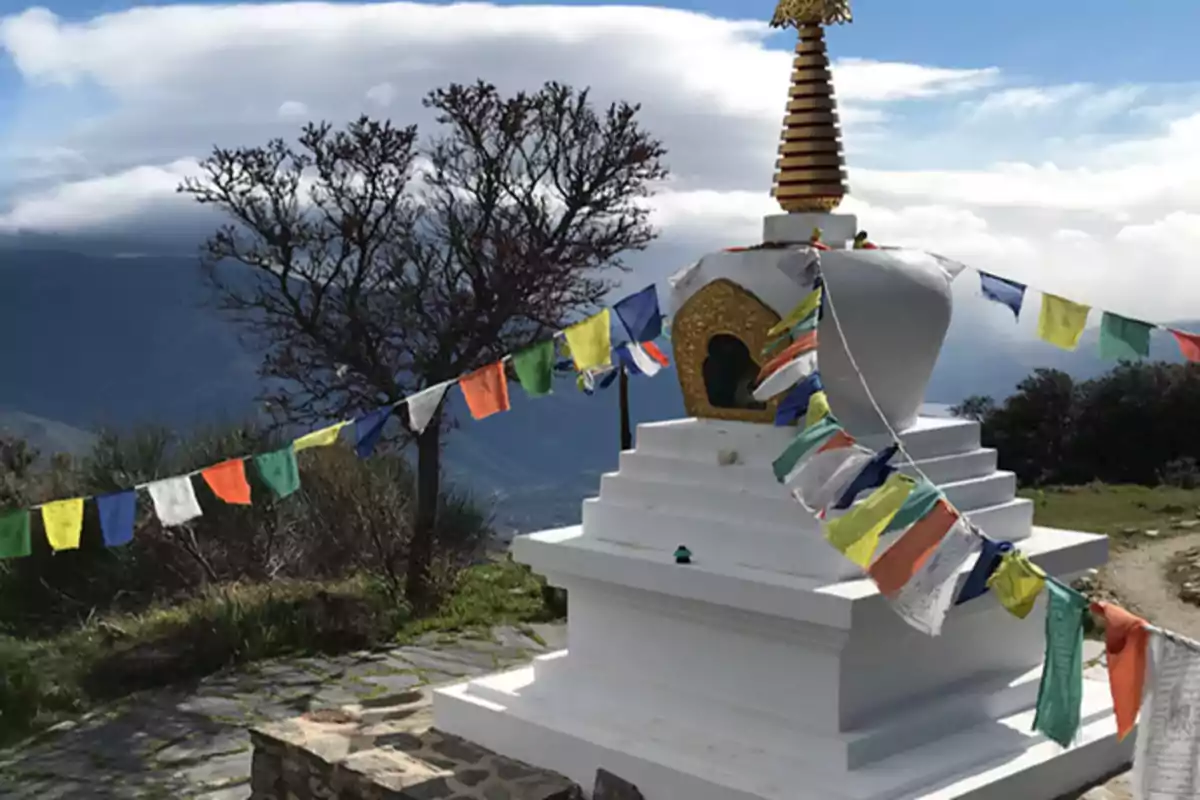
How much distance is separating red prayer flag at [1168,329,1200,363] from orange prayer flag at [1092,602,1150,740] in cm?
247

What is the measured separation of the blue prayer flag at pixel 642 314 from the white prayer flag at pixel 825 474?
1964 mm

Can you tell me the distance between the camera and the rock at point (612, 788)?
4277 millimetres

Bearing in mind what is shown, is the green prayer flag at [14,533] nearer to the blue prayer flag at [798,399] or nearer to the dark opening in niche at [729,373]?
the dark opening in niche at [729,373]

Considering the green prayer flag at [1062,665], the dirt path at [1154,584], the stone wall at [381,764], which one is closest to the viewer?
the green prayer flag at [1062,665]

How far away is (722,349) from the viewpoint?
196 inches

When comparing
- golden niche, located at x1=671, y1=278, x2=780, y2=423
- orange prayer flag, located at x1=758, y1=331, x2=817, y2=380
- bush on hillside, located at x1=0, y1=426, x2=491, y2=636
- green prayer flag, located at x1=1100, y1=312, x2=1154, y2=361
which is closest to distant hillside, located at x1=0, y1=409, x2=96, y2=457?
bush on hillside, located at x1=0, y1=426, x2=491, y2=636

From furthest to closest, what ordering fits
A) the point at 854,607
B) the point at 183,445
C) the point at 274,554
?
the point at 183,445
the point at 274,554
the point at 854,607

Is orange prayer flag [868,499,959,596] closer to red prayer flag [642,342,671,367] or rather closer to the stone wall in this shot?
the stone wall

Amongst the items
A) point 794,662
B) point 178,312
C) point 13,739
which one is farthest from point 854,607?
point 178,312

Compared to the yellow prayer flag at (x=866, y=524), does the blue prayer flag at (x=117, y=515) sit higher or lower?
lower

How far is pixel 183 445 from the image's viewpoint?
35.2ft

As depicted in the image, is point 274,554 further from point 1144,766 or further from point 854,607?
point 1144,766

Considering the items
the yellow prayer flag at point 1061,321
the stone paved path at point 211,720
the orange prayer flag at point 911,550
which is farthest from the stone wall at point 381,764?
the yellow prayer flag at point 1061,321

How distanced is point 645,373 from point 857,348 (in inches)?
58.6
